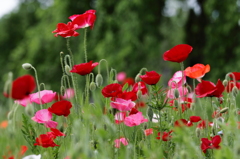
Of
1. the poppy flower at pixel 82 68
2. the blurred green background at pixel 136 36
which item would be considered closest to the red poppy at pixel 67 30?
the poppy flower at pixel 82 68

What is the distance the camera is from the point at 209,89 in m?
1.23

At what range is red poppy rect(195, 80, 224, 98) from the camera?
1.22 metres

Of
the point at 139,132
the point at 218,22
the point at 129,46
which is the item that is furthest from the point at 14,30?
the point at 139,132

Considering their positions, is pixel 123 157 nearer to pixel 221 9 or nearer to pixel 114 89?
pixel 114 89

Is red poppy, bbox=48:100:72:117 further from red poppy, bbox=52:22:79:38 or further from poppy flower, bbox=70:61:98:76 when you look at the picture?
red poppy, bbox=52:22:79:38

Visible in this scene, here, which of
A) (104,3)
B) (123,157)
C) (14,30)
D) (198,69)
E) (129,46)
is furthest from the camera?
(14,30)

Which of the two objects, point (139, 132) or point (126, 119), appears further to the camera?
point (139, 132)

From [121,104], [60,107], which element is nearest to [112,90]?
[121,104]

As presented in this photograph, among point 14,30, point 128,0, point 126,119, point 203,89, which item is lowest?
point 126,119

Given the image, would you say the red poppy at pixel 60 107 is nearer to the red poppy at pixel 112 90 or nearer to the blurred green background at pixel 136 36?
the red poppy at pixel 112 90

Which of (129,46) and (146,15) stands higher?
(146,15)

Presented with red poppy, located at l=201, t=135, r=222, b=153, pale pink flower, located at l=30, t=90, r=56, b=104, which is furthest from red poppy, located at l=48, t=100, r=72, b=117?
red poppy, located at l=201, t=135, r=222, b=153

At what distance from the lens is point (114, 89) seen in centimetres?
116

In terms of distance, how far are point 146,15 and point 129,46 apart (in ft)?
2.70
